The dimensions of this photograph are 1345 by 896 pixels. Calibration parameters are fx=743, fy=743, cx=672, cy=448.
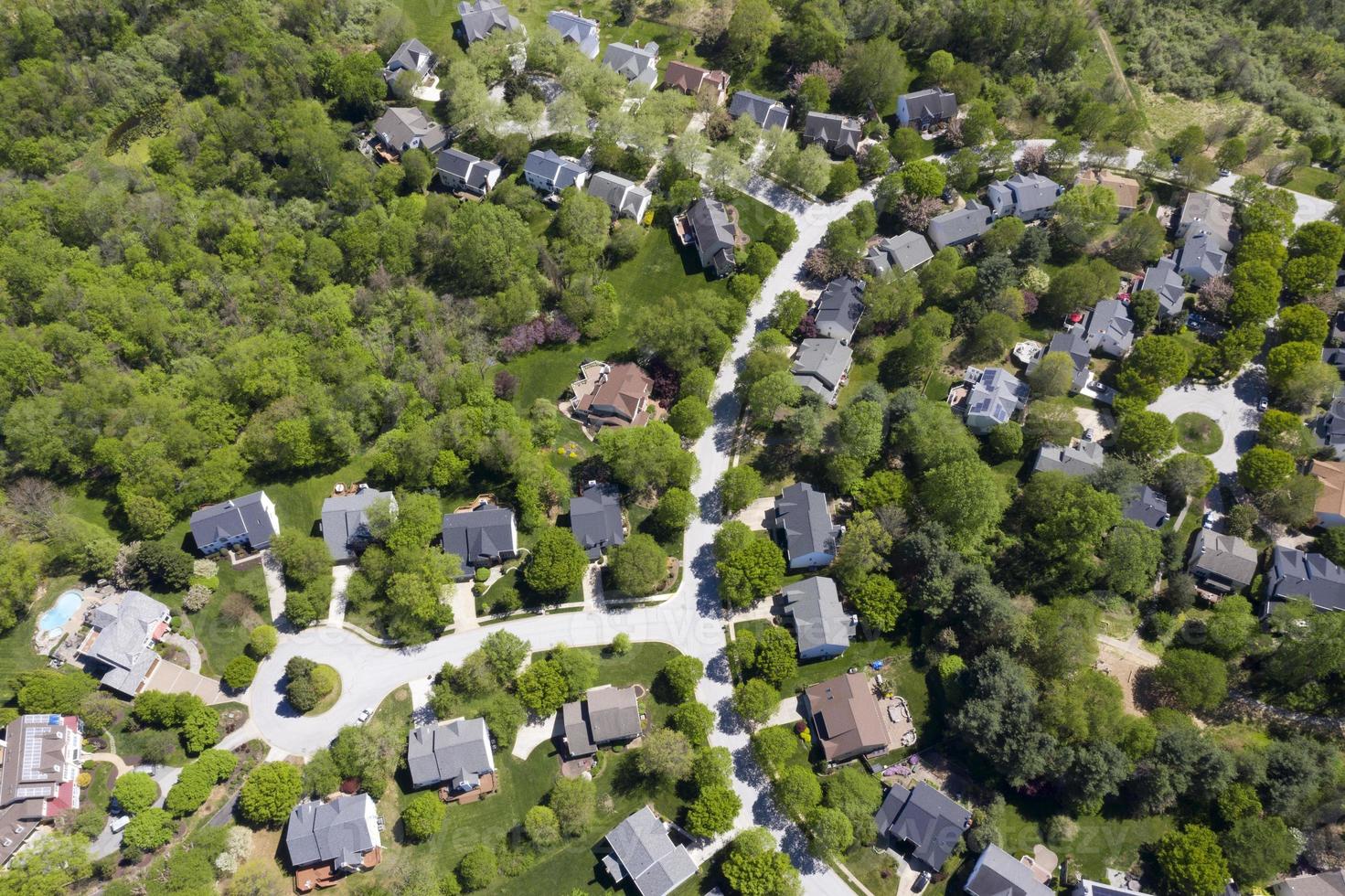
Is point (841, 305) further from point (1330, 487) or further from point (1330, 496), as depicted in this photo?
point (1330, 496)

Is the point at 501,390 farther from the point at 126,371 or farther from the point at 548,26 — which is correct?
the point at 548,26

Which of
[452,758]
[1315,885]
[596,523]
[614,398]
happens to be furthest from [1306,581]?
[452,758]

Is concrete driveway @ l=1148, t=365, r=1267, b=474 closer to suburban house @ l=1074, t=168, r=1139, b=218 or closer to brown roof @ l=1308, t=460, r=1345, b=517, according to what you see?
brown roof @ l=1308, t=460, r=1345, b=517

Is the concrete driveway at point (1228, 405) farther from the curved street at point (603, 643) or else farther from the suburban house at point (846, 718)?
the curved street at point (603, 643)

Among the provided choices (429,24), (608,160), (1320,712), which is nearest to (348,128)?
(429,24)

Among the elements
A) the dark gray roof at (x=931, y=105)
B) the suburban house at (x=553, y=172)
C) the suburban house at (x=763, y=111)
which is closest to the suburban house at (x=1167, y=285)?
the dark gray roof at (x=931, y=105)

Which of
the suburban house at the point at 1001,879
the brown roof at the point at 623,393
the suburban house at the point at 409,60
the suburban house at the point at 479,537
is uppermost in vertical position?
the suburban house at the point at 409,60
